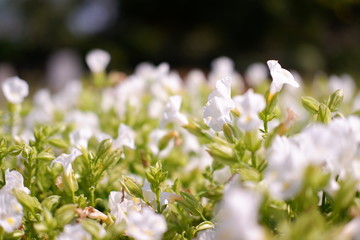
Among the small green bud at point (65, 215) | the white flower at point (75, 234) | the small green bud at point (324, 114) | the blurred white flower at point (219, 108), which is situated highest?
the small green bud at point (324, 114)

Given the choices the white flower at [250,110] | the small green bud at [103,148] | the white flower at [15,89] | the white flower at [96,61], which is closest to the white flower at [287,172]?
the white flower at [250,110]

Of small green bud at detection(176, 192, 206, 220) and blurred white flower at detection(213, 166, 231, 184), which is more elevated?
blurred white flower at detection(213, 166, 231, 184)

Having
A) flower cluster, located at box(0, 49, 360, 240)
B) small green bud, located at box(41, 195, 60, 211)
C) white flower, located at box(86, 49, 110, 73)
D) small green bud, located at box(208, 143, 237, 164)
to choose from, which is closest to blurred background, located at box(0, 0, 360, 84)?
white flower, located at box(86, 49, 110, 73)

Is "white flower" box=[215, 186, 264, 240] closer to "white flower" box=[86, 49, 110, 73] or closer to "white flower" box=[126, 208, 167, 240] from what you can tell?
"white flower" box=[126, 208, 167, 240]

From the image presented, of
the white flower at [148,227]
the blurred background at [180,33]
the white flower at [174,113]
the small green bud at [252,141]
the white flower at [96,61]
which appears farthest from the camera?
the blurred background at [180,33]

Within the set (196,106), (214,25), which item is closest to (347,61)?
(214,25)

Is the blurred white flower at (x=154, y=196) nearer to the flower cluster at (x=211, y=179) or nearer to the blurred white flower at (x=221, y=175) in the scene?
the flower cluster at (x=211, y=179)
